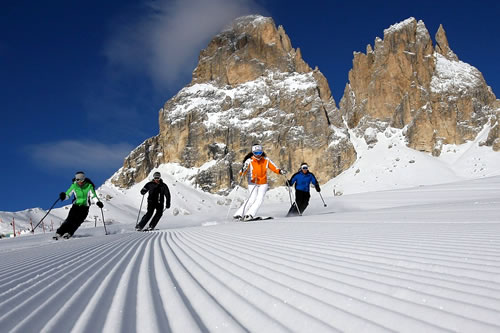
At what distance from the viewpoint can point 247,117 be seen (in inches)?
3659

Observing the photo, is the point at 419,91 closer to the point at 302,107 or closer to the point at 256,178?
the point at 302,107

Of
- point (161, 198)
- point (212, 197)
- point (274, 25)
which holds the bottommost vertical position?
point (161, 198)

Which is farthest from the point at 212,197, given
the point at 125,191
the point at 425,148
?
the point at 425,148

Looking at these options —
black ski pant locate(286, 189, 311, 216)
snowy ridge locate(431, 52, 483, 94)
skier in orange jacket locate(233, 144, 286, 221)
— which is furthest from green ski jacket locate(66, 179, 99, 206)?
snowy ridge locate(431, 52, 483, 94)

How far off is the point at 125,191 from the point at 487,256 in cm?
8811

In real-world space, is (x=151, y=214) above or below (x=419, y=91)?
below

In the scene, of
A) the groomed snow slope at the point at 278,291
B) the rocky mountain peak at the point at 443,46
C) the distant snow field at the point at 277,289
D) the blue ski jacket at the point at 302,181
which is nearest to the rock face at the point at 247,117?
the rocky mountain peak at the point at 443,46

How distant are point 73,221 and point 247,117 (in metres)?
84.5

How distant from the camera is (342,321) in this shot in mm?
1354

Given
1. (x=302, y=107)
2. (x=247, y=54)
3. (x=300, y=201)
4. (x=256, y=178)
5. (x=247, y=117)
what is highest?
(x=247, y=54)

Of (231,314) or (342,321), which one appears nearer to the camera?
(342,321)

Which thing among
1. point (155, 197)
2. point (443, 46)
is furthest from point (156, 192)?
point (443, 46)

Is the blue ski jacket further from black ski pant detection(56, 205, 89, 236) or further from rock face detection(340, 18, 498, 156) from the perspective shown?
rock face detection(340, 18, 498, 156)

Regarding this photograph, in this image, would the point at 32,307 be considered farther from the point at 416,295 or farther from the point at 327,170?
the point at 327,170
